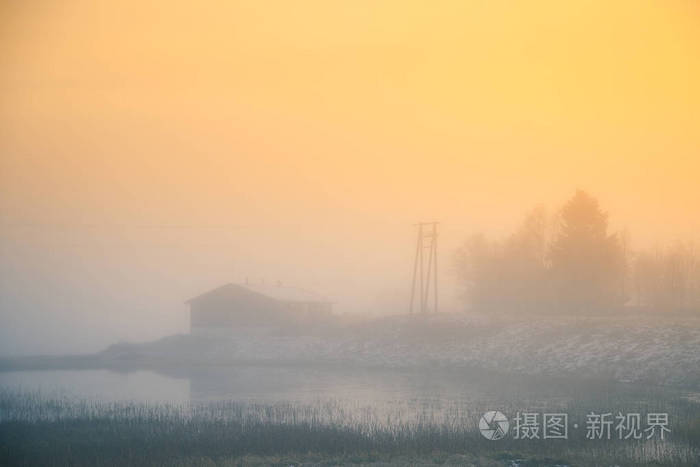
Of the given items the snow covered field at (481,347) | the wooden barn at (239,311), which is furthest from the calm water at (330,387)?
the wooden barn at (239,311)

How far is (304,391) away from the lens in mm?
48812

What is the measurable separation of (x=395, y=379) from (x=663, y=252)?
5812 cm

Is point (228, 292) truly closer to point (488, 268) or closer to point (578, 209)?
point (488, 268)

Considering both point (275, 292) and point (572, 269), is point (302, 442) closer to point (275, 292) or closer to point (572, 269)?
point (572, 269)

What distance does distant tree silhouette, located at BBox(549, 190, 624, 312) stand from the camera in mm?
83750

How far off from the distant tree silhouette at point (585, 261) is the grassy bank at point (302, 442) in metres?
48.2

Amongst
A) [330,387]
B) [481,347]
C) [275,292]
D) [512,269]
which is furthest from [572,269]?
[330,387]

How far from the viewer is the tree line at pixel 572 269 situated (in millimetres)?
84250

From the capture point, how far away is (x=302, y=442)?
28.7m

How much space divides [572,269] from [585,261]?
1.51 meters

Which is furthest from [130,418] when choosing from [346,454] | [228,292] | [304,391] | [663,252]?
[663,252]

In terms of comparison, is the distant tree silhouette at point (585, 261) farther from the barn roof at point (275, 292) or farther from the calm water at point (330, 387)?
the barn roof at point (275, 292)

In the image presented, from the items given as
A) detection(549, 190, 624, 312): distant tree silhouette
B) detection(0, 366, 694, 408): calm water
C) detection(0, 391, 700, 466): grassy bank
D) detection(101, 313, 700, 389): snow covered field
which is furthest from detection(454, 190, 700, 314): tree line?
detection(0, 391, 700, 466): grassy bank

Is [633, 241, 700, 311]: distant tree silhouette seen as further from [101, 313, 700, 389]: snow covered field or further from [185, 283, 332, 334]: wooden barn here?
[185, 283, 332, 334]: wooden barn
